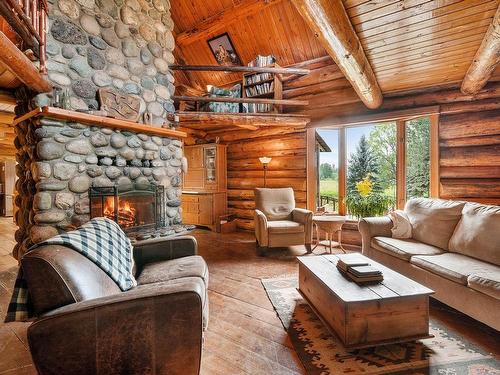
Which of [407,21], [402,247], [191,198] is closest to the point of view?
[407,21]

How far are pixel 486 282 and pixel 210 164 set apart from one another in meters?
4.86

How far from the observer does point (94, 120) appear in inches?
110

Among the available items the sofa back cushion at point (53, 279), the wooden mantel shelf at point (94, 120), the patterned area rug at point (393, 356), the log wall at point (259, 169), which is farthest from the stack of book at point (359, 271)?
the log wall at point (259, 169)

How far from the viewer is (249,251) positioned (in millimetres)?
4230

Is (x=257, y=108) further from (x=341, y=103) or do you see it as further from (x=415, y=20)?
(x=415, y=20)

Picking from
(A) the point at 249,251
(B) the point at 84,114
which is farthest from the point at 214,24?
(A) the point at 249,251

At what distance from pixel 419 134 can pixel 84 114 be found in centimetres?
448

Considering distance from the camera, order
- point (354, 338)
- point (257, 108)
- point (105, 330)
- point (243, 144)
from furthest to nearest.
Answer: point (243, 144) → point (257, 108) → point (354, 338) → point (105, 330)

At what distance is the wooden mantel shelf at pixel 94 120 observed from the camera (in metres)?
2.48

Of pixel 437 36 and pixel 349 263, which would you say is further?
pixel 437 36

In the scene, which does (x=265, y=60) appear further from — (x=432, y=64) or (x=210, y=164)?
(x=432, y=64)

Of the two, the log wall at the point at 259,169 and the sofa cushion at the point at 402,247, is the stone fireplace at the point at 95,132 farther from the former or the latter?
the sofa cushion at the point at 402,247

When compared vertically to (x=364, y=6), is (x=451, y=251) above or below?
below

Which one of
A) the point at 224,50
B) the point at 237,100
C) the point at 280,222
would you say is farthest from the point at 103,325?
the point at 224,50
